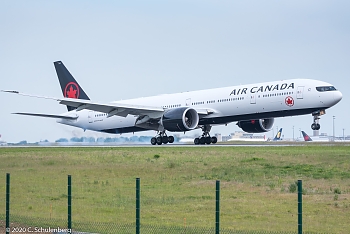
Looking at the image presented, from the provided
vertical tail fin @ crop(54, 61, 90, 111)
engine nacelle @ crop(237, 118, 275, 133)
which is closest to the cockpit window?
engine nacelle @ crop(237, 118, 275, 133)

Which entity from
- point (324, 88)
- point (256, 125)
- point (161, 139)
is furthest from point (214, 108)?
point (324, 88)

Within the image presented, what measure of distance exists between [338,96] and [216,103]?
9.94 meters

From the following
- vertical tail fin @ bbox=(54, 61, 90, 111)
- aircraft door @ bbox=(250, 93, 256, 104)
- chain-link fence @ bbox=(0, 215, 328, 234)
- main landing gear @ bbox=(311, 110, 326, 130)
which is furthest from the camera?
vertical tail fin @ bbox=(54, 61, 90, 111)

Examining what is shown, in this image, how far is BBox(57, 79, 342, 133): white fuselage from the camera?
4711 centimetres

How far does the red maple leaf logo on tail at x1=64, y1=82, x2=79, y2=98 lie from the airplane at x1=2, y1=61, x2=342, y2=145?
152 inches

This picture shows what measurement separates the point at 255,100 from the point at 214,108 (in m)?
4.44

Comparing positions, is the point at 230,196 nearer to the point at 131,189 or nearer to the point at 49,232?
→ the point at 131,189

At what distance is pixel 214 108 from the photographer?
52219mm

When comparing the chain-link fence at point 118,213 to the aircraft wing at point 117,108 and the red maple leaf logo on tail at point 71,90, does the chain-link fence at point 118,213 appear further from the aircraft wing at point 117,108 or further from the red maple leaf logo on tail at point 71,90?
the red maple leaf logo on tail at point 71,90

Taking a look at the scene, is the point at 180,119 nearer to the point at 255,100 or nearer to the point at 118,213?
the point at 255,100

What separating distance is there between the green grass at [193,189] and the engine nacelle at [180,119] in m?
14.5

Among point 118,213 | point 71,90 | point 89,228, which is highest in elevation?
point 71,90

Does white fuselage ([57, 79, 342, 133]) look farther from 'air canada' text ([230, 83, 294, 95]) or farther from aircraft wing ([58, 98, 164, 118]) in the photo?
aircraft wing ([58, 98, 164, 118])

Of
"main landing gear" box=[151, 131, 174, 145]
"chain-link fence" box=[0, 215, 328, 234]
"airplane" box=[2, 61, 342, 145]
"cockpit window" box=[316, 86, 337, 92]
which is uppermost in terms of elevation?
"cockpit window" box=[316, 86, 337, 92]
